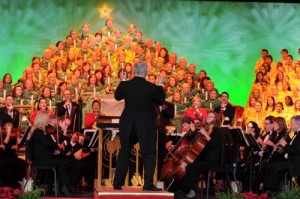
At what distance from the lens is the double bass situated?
36.6 ft

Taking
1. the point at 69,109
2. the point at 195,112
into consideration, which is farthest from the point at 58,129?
the point at 195,112

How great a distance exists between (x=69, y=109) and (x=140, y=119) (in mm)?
6058

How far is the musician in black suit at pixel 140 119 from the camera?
29.4ft

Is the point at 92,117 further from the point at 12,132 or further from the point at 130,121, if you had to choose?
the point at 130,121

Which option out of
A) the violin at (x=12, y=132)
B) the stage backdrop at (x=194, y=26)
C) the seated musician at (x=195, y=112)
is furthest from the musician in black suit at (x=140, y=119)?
the stage backdrop at (x=194, y=26)

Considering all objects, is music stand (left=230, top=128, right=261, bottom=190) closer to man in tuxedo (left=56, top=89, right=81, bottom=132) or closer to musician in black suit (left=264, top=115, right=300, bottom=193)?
musician in black suit (left=264, top=115, right=300, bottom=193)

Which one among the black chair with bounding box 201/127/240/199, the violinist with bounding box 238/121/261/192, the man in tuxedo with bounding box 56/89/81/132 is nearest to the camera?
the black chair with bounding box 201/127/240/199

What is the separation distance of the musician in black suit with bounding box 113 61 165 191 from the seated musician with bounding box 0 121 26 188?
335 centimetres

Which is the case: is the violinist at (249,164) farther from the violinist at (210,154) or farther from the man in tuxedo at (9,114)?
the man in tuxedo at (9,114)

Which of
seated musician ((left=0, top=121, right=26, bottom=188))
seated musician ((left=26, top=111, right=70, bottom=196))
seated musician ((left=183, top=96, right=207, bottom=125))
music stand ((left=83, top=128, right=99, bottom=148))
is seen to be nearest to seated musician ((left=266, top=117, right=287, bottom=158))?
seated musician ((left=183, top=96, right=207, bottom=125))

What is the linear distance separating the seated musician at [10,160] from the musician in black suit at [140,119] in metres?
3.35

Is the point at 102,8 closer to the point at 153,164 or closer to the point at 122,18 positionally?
the point at 122,18

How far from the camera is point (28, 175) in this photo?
1143 centimetres

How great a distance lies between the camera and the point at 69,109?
48.7ft
